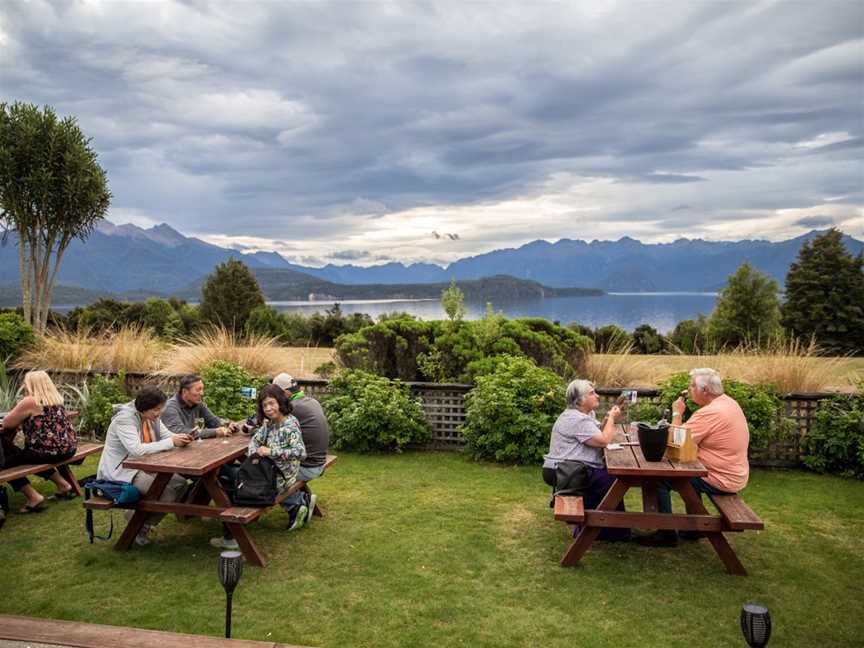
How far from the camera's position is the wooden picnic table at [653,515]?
182 inches

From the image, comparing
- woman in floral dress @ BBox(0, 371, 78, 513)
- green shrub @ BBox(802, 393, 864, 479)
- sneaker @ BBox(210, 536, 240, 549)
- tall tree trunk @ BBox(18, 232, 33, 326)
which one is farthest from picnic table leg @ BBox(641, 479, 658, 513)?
tall tree trunk @ BBox(18, 232, 33, 326)

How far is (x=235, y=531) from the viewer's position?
4844 millimetres

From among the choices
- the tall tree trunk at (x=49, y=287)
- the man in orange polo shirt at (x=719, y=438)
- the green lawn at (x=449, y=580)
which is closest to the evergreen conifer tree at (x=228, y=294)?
the tall tree trunk at (x=49, y=287)

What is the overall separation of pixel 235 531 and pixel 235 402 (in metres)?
4.48

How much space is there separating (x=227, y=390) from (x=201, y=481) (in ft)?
12.2

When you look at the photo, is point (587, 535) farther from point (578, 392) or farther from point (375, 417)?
point (375, 417)

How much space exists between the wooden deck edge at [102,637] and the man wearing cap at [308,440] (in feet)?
7.76

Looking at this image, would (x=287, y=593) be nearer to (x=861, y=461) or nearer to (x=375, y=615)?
(x=375, y=615)

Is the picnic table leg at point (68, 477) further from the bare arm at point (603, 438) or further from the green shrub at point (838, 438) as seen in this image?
the green shrub at point (838, 438)

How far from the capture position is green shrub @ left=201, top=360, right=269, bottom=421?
29.3ft

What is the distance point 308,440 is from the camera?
18.8 feet

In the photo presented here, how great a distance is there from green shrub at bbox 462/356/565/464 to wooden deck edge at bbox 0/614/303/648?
509cm

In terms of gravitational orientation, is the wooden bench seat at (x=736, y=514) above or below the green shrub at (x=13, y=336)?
Result: below

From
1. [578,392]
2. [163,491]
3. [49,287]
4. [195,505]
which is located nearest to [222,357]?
[163,491]
